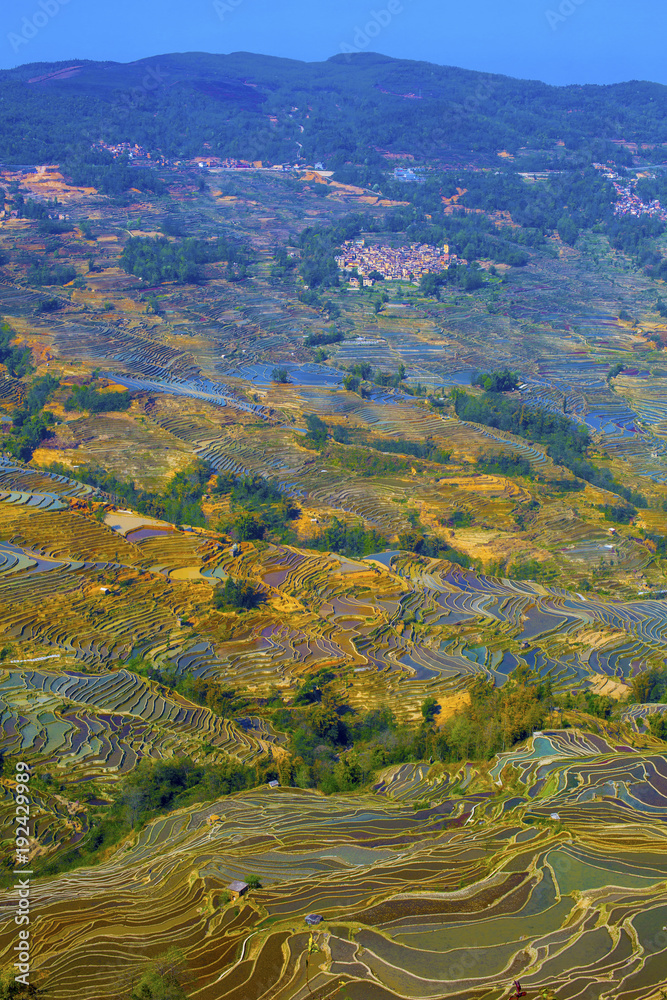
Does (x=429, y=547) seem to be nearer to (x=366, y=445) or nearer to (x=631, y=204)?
(x=366, y=445)

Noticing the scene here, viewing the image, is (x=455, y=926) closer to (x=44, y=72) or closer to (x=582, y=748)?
(x=582, y=748)

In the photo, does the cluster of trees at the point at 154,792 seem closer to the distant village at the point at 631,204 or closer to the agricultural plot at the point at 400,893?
the agricultural plot at the point at 400,893

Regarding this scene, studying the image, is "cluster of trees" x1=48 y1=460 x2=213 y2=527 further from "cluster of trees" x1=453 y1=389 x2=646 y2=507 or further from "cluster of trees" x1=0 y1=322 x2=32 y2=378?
"cluster of trees" x1=453 y1=389 x2=646 y2=507

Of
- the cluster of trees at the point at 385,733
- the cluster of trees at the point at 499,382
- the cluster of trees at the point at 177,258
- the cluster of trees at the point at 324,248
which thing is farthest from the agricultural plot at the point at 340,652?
the cluster of trees at the point at 324,248

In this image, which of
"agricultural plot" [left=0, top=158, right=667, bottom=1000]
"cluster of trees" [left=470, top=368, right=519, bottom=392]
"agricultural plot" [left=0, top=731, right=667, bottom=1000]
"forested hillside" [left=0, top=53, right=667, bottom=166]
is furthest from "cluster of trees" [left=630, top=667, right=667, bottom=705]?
"forested hillside" [left=0, top=53, right=667, bottom=166]

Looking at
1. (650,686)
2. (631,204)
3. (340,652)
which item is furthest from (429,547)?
(631,204)

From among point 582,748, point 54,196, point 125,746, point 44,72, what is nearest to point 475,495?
Answer: point 582,748
